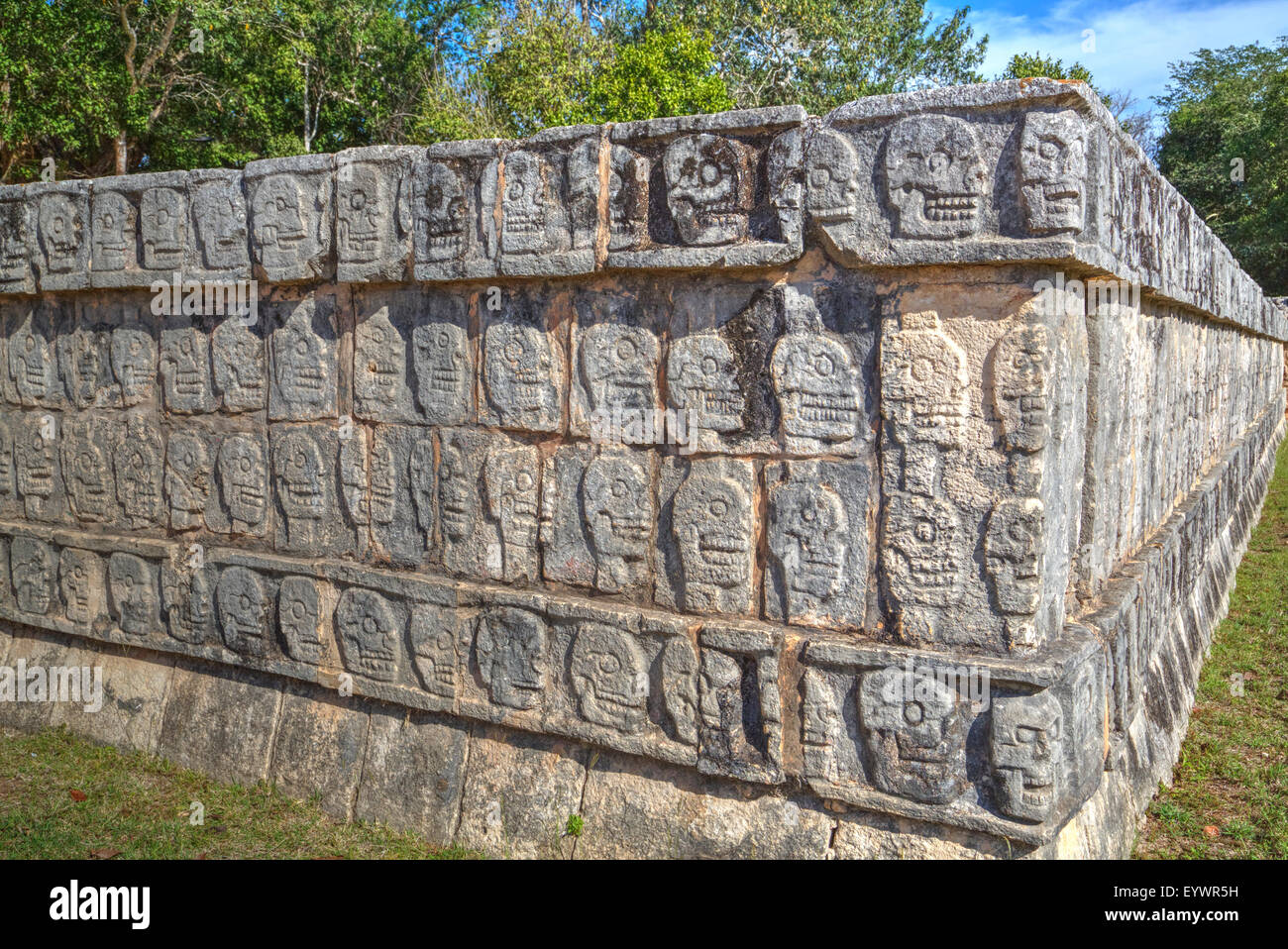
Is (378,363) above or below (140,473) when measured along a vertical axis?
above

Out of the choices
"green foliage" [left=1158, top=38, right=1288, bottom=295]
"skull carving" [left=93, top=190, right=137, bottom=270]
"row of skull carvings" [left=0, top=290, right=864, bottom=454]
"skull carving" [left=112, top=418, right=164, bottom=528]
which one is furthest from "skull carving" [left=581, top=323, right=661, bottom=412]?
"green foliage" [left=1158, top=38, right=1288, bottom=295]

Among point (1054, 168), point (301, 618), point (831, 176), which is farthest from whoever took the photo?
point (301, 618)

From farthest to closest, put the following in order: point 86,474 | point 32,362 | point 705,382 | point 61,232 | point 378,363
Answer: point 32,362
point 86,474
point 61,232
point 378,363
point 705,382

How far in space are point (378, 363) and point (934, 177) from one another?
2.11 m

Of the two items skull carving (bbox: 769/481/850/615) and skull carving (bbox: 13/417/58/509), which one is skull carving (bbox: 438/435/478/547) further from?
skull carving (bbox: 13/417/58/509)

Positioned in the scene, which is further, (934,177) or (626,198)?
(626,198)

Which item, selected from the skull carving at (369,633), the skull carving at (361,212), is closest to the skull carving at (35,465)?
the skull carving at (369,633)

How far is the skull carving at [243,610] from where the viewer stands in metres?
4.29

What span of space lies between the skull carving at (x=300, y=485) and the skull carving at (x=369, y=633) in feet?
1.06

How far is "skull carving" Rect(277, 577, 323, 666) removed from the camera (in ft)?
13.6

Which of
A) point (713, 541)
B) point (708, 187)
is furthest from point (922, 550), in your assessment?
point (708, 187)

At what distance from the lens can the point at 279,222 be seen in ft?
13.4

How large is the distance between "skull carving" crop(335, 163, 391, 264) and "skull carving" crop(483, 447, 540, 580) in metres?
0.90

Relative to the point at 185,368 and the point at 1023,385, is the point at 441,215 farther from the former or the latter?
the point at 1023,385
